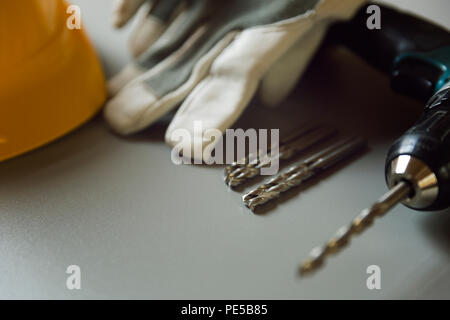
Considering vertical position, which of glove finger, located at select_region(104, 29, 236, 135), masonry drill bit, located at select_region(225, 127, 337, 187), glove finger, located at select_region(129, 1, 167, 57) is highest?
glove finger, located at select_region(129, 1, 167, 57)

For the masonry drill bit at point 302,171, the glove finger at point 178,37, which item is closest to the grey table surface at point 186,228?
the masonry drill bit at point 302,171

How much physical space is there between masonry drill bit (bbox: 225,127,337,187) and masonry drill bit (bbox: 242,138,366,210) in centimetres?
2

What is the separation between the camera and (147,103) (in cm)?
69

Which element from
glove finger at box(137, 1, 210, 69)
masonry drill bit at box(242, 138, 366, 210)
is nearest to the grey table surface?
masonry drill bit at box(242, 138, 366, 210)

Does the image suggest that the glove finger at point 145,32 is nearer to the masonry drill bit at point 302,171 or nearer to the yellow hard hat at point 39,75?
the yellow hard hat at point 39,75

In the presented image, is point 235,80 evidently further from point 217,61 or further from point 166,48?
point 166,48

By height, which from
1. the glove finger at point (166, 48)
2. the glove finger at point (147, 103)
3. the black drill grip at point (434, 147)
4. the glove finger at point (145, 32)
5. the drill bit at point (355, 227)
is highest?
the glove finger at point (145, 32)

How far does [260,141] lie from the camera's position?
68 cm

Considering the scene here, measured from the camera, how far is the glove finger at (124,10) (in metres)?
0.75

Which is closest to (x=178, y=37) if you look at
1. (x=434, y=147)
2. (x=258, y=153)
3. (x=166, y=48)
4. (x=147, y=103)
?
(x=166, y=48)

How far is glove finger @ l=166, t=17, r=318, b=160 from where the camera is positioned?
654 mm
